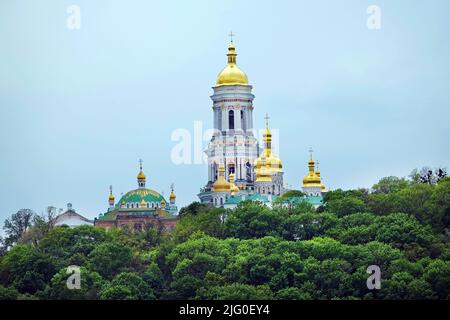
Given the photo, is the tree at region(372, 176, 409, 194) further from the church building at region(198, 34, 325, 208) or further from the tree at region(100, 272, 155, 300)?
the tree at region(100, 272, 155, 300)

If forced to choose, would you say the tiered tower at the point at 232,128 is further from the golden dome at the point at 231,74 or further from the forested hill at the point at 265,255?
the forested hill at the point at 265,255

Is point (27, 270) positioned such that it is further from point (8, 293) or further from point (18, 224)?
point (18, 224)

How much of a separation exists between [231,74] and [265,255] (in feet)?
142

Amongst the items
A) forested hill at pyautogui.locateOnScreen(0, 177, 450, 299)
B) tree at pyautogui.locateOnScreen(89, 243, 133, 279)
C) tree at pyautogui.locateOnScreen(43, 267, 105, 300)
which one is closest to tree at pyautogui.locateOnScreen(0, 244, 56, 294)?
forested hill at pyautogui.locateOnScreen(0, 177, 450, 299)

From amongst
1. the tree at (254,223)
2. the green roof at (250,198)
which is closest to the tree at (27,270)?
the tree at (254,223)

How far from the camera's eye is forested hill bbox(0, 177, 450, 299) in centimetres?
11694

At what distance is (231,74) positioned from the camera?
16438cm

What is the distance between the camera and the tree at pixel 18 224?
5689 inches

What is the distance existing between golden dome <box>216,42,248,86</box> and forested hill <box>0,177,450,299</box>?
26.0 m

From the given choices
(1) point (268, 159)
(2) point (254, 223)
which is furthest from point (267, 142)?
(2) point (254, 223)

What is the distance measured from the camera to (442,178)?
5758 inches

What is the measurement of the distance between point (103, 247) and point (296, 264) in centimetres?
1107
